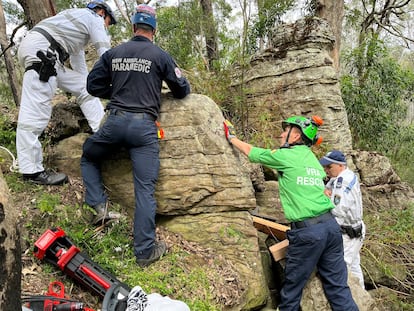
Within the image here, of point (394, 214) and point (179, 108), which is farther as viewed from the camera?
point (394, 214)

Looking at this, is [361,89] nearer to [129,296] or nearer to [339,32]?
[339,32]

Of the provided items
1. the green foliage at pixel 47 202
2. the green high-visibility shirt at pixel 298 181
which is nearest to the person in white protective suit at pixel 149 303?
the green foliage at pixel 47 202

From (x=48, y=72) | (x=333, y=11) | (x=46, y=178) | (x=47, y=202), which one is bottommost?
(x=47, y=202)

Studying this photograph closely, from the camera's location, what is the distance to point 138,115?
Result: 12.4 ft

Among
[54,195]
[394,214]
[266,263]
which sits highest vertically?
[54,195]

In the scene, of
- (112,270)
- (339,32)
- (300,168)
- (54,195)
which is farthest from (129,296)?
(339,32)

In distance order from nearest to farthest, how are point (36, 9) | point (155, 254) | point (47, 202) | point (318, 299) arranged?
point (155, 254), point (47, 202), point (318, 299), point (36, 9)

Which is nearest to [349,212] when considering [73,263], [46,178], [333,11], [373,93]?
[73,263]

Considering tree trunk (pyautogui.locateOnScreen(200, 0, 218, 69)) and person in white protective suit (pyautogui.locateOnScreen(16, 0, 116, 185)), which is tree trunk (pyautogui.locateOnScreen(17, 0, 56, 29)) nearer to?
person in white protective suit (pyautogui.locateOnScreen(16, 0, 116, 185))

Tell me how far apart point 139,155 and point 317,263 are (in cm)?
249

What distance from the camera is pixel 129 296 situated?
8.92 feet

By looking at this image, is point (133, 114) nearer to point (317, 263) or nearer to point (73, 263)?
point (73, 263)

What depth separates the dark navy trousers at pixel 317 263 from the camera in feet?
12.8

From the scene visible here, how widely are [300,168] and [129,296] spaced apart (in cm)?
242
